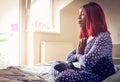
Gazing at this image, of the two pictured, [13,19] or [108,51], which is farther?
[13,19]

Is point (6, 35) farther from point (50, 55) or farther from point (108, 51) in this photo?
point (108, 51)

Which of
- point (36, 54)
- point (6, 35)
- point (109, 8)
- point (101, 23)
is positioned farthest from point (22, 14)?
point (101, 23)

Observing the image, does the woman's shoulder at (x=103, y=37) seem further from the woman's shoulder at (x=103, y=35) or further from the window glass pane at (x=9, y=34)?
the window glass pane at (x=9, y=34)

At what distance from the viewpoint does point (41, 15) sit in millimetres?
4062

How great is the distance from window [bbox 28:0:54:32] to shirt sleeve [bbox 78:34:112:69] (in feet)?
8.24

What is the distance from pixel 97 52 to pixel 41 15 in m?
2.87

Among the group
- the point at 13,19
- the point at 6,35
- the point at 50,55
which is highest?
the point at 13,19

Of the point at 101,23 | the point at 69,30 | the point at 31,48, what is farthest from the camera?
the point at 69,30

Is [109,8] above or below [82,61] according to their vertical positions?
above

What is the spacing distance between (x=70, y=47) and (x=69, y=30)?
38cm

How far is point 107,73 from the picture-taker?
1318 mm

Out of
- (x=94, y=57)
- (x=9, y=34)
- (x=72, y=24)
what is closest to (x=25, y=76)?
(x=94, y=57)

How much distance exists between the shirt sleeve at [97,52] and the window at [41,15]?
8.24ft

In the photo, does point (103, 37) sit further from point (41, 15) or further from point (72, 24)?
point (72, 24)
